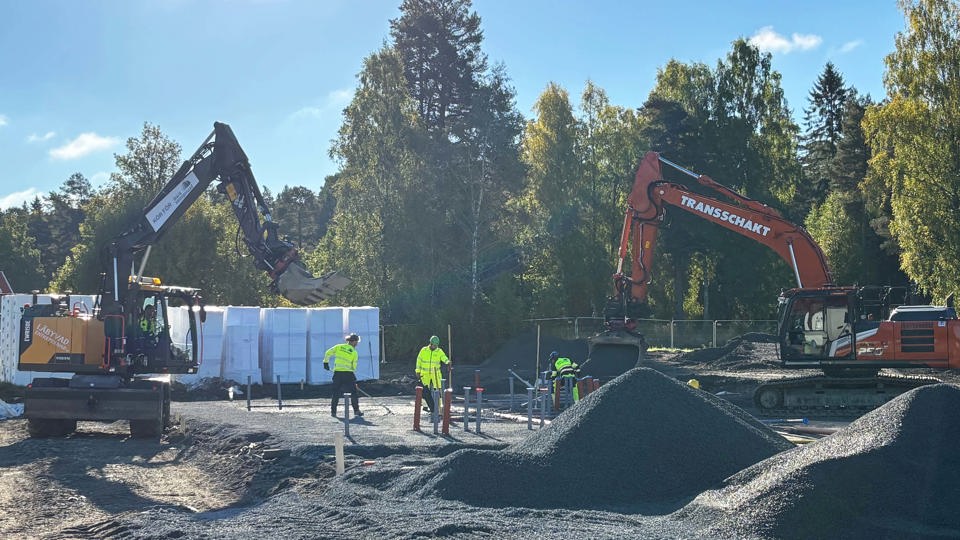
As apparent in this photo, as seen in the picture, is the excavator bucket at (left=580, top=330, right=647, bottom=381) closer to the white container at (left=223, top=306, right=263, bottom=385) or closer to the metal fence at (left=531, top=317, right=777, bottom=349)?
the white container at (left=223, top=306, right=263, bottom=385)

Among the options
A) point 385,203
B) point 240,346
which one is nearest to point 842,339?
point 240,346

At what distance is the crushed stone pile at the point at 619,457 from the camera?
10.4 meters

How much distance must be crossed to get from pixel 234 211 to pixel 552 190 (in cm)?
3406

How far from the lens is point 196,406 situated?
71.3 feet

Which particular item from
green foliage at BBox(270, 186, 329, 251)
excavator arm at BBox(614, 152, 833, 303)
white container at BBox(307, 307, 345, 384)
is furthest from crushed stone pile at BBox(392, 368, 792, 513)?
green foliage at BBox(270, 186, 329, 251)

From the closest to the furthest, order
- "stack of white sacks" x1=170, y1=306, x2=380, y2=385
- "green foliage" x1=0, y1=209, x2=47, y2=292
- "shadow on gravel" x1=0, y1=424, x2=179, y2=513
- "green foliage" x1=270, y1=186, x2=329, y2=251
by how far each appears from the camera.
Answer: "shadow on gravel" x1=0, y1=424, x2=179, y2=513
"stack of white sacks" x1=170, y1=306, x2=380, y2=385
"green foliage" x1=0, y1=209, x2=47, y2=292
"green foliage" x1=270, y1=186, x2=329, y2=251

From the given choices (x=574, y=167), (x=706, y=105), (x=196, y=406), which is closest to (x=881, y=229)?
(x=706, y=105)

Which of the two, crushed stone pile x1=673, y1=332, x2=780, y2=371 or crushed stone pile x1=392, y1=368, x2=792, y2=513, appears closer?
crushed stone pile x1=392, y1=368, x2=792, y2=513

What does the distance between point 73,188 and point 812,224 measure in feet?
239

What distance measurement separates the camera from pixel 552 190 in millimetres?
50594

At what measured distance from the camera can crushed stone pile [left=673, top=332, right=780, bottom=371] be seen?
29.7 metres

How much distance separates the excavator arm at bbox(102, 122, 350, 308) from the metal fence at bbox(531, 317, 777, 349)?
23471 millimetres

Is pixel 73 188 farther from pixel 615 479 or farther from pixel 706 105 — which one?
pixel 615 479

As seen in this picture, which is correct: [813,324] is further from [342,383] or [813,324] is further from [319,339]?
[319,339]
